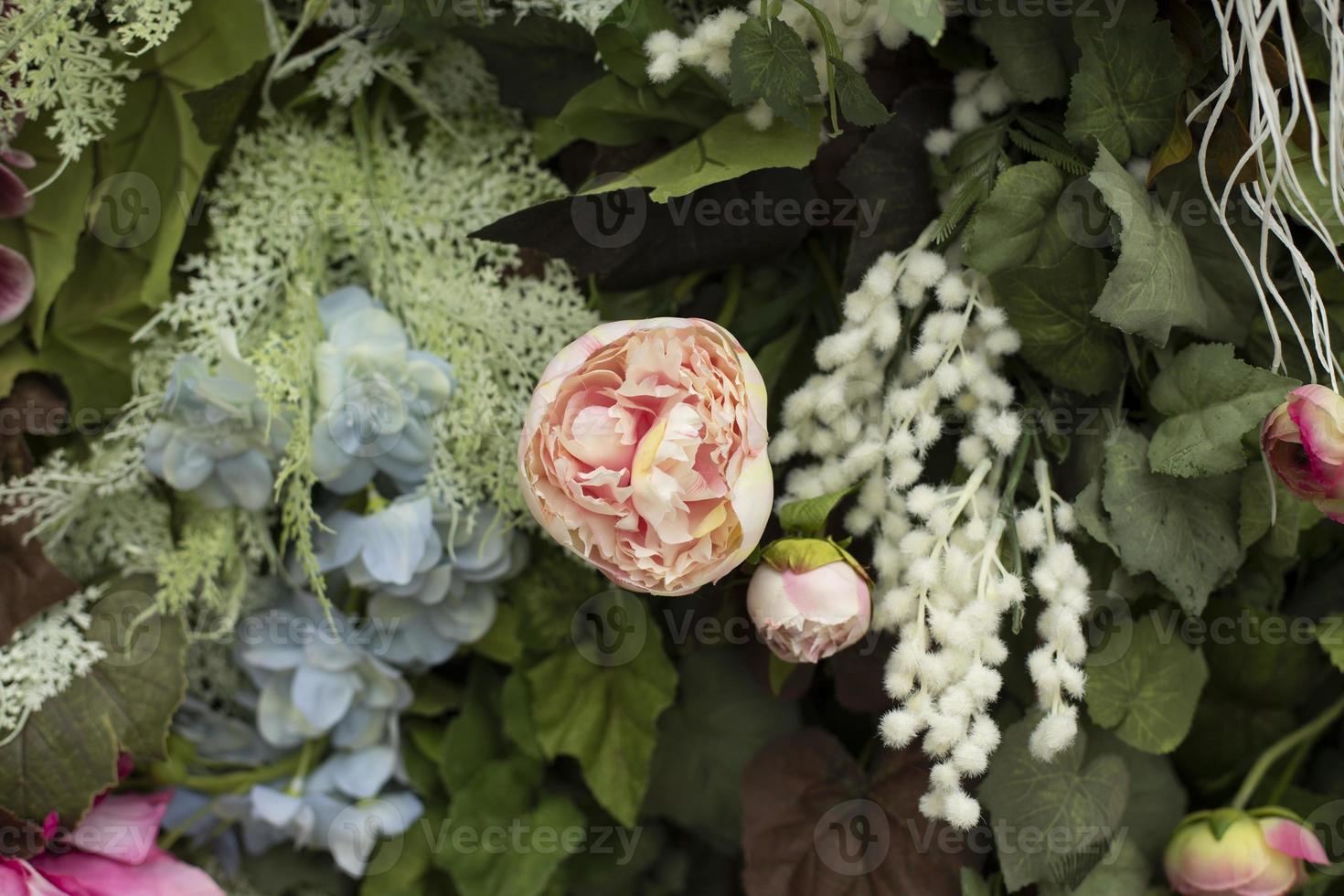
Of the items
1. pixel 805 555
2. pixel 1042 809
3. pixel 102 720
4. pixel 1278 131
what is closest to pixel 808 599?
pixel 805 555

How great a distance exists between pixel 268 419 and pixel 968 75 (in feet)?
1.41

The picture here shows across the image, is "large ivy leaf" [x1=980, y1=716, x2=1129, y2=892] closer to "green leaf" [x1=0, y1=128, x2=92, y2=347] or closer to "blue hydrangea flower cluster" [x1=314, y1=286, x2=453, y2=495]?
"blue hydrangea flower cluster" [x1=314, y1=286, x2=453, y2=495]

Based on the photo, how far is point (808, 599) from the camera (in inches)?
19.4

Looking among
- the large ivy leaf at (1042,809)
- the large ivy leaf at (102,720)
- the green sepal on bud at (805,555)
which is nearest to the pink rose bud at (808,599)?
the green sepal on bud at (805,555)

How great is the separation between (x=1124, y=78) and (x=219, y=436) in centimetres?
52

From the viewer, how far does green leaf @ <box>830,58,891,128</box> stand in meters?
0.49

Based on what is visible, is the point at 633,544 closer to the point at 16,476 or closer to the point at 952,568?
the point at 952,568

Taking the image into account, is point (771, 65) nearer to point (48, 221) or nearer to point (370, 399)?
point (370, 399)

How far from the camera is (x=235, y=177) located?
0.63 m

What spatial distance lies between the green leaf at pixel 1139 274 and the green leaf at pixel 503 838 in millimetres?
460

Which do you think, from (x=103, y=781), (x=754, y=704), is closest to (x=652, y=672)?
(x=754, y=704)

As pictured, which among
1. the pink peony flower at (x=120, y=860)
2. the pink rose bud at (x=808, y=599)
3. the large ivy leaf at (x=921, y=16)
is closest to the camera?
the large ivy leaf at (x=921, y=16)

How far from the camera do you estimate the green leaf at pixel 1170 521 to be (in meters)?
0.53

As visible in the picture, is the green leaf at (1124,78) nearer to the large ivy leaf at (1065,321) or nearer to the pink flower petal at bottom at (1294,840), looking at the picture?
the large ivy leaf at (1065,321)
